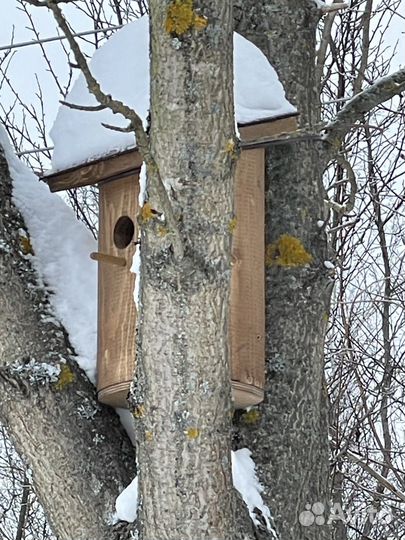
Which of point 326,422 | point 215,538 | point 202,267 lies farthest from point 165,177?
point 326,422

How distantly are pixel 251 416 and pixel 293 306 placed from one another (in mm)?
231

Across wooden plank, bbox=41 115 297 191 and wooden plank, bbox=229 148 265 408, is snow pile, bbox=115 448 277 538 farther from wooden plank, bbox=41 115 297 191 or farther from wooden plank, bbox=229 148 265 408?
wooden plank, bbox=41 115 297 191

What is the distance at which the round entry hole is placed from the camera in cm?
204

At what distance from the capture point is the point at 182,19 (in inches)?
58.5

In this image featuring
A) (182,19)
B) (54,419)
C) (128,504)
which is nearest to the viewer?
(182,19)

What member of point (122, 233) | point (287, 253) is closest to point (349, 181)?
point (287, 253)

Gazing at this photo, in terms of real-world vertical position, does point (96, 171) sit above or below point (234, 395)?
above

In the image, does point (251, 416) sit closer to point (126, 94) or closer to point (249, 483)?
point (249, 483)

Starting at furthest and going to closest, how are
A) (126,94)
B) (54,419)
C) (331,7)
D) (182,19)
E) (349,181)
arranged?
(331,7) < (349,181) < (126,94) < (54,419) < (182,19)

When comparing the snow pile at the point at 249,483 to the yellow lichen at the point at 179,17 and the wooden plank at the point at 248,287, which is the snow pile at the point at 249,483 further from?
the yellow lichen at the point at 179,17

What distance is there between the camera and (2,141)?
2.03m

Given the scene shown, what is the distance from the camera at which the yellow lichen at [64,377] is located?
1.80 metres

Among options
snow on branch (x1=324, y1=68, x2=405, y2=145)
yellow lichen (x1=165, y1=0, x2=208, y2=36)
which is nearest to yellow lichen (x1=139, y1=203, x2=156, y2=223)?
yellow lichen (x1=165, y1=0, x2=208, y2=36)

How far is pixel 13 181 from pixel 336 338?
9.95ft
